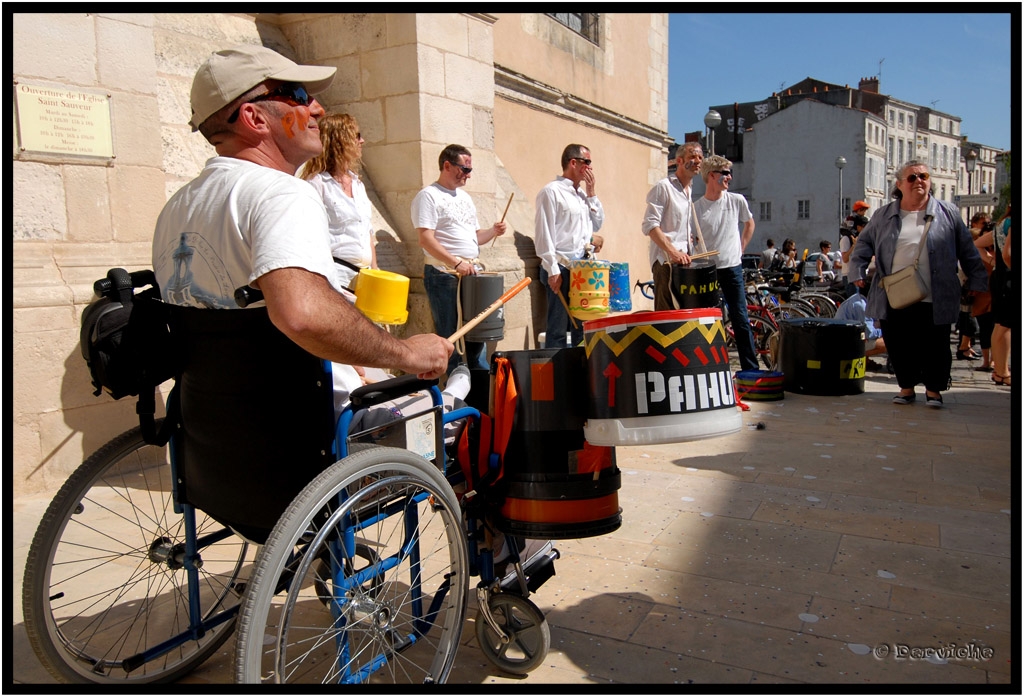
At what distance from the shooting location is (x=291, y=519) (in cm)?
168

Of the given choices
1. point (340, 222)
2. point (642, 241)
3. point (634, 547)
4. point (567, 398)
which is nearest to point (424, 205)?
point (340, 222)

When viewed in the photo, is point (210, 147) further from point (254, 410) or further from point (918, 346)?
point (918, 346)

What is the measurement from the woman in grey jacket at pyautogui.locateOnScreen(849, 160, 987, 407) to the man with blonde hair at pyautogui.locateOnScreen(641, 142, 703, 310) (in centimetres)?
136

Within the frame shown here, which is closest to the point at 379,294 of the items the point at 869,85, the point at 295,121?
the point at 295,121

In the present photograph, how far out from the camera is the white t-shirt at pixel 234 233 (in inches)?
72.2

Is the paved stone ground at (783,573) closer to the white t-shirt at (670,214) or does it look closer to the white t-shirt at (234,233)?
the white t-shirt at (234,233)

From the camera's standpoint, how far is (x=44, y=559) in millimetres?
2078

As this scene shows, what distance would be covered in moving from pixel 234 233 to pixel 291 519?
70 cm

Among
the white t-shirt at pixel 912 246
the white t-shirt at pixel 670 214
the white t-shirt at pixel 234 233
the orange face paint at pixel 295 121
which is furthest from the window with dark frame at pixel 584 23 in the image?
the white t-shirt at pixel 234 233

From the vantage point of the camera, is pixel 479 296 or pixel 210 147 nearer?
pixel 210 147

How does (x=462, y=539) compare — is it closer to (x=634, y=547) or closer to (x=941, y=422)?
(x=634, y=547)

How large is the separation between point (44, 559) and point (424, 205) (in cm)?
396

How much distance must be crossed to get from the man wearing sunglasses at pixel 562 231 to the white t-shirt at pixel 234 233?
15.4 feet

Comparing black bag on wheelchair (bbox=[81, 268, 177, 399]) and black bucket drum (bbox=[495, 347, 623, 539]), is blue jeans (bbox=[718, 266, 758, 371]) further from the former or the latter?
black bag on wheelchair (bbox=[81, 268, 177, 399])
